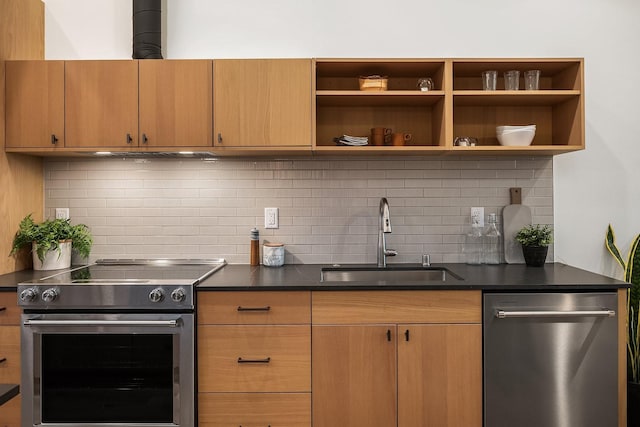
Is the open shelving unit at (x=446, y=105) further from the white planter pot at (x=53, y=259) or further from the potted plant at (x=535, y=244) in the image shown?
the white planter pot at (x=53, y=259)

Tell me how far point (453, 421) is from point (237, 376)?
1034mm

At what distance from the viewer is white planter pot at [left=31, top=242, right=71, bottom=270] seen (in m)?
2.60

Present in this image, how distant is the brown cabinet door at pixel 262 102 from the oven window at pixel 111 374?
3.61 ft

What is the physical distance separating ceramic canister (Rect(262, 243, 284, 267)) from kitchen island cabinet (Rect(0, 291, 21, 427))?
4.09 ft

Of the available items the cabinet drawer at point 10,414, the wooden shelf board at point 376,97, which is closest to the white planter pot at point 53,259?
the cabinet drawer at point 10,414

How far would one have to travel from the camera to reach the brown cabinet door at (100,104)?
2.46 metres

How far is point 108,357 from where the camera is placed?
2.11m

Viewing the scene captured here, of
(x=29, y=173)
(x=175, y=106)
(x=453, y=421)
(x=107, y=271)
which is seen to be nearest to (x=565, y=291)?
(x=453, y=421)

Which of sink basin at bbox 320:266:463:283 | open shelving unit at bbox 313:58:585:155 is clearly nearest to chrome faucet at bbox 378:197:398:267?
sink basin at bbox 320:266:463:283

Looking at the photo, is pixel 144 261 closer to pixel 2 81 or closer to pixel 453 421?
pixel 2 81

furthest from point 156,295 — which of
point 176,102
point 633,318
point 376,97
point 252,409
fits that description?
point 633,318

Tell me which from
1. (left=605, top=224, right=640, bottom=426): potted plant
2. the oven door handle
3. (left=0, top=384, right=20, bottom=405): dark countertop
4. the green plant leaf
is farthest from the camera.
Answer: the green plant leaf

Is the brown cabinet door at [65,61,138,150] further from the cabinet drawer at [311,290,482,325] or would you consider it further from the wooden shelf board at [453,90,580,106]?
the wooden shelf board at [453,90,580,106]

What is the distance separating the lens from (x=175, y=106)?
2.46 meters
